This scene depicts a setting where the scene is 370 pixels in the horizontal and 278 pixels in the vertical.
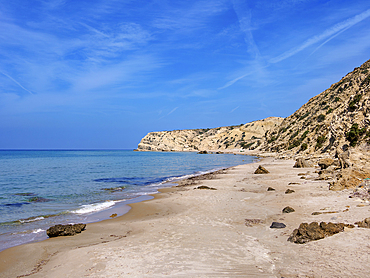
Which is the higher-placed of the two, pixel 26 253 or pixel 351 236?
pixel 351 236

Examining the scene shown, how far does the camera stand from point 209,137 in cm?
15638

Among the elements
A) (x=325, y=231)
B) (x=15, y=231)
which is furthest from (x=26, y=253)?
(x=325, y=231)

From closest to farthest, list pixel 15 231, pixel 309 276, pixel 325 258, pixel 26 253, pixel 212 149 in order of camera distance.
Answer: pixel 309 276 → pixel 325 258 → pixel 26 253 → pixel 15 231 → pixel 212 149

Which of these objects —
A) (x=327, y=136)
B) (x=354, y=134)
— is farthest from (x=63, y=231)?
(x=327, y=136)

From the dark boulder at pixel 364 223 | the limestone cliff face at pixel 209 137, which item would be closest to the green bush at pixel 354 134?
the dark boulder at pixel 364 223

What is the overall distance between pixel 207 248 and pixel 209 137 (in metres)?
151

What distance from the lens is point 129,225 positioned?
32.4 feet

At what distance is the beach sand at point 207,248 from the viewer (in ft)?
17.1

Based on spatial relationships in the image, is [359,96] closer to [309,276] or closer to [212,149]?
[309,276]

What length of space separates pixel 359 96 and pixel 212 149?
114033 millimetres

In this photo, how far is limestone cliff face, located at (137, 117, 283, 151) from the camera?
13400cm

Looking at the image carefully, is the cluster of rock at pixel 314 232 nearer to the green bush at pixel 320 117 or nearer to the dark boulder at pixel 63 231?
the dark boulder at pixel 63 231

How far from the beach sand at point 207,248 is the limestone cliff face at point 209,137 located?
117m

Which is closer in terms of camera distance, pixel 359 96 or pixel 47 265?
pixel 47 265
